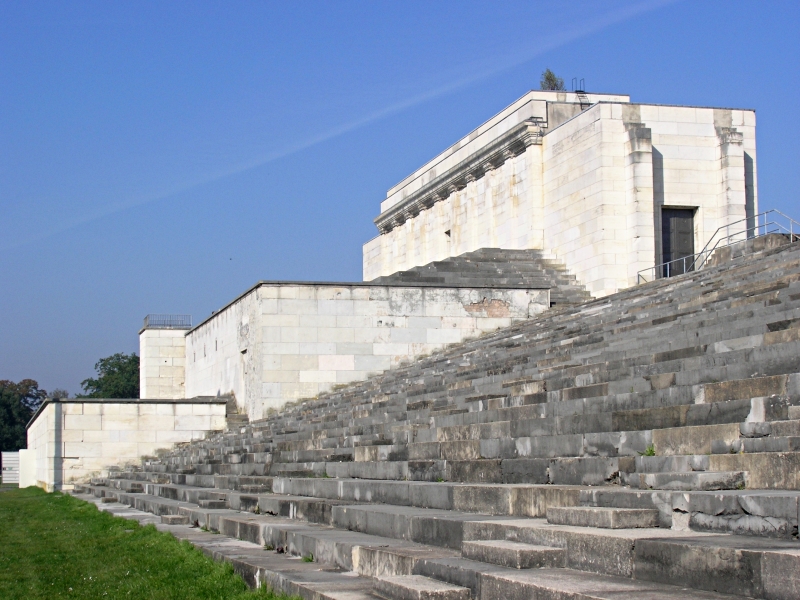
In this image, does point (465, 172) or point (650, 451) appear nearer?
point (650, 451)

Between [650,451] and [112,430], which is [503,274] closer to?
[112,430]

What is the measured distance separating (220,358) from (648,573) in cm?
2729

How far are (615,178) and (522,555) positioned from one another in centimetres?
2279

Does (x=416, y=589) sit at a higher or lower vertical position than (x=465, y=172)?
lower

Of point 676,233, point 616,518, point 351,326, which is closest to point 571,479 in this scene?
point 616,518

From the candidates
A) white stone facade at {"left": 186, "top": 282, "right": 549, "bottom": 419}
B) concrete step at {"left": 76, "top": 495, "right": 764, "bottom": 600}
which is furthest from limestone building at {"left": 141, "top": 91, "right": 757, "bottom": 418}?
concrete step at {"left": 76, "top": 495, "right": 764, "bottom": 600}

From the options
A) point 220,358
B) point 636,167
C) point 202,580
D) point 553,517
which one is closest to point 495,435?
point 202,580

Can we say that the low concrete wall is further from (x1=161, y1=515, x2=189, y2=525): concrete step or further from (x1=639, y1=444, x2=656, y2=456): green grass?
(x1=639, y1=444, x2=656, y2=456): green grass

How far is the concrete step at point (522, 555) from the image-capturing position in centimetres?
546

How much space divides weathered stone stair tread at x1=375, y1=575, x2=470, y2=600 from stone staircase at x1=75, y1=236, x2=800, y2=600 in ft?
0.05

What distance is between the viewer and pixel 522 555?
5480mm

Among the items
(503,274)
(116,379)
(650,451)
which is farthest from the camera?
(116,379)

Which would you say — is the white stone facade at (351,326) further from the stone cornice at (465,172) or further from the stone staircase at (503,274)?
the stone cornice at (465,172)

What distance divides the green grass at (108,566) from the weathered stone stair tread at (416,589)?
1.17 m
